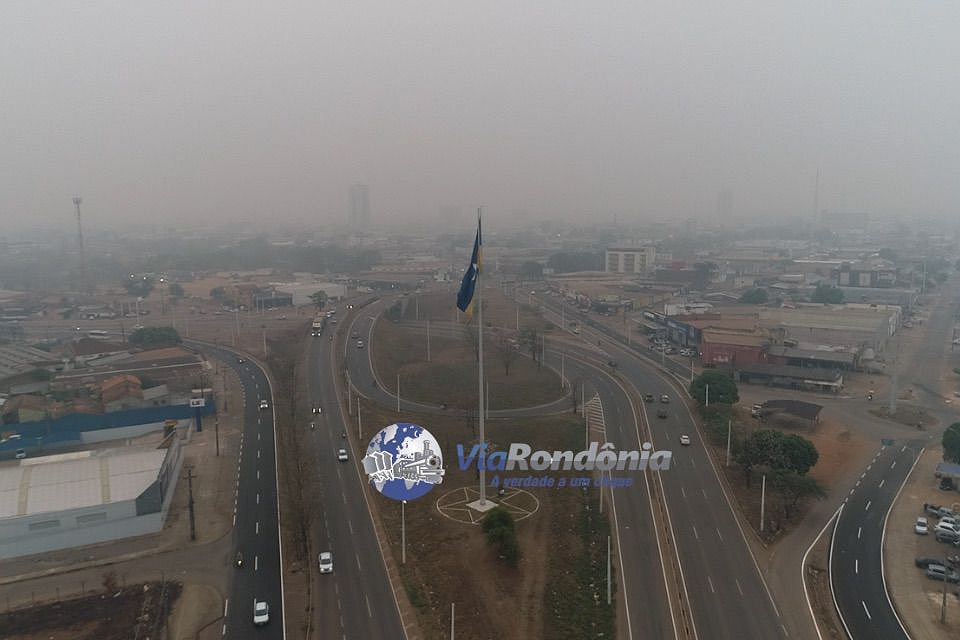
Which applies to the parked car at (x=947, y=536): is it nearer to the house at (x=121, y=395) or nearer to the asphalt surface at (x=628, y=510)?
the asphalt surface at (x=628, y=510)

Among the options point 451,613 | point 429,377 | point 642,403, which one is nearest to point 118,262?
point 429,377

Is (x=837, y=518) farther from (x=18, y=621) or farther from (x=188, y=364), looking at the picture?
(x=188, y=364)

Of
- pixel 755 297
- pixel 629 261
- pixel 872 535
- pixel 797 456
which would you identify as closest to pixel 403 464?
pixel 797 456

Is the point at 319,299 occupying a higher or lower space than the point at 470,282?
lower

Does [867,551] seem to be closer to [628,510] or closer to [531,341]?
[628,510]

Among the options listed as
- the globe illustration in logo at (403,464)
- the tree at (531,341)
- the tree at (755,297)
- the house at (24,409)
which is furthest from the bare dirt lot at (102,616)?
the tree at (755,297)
